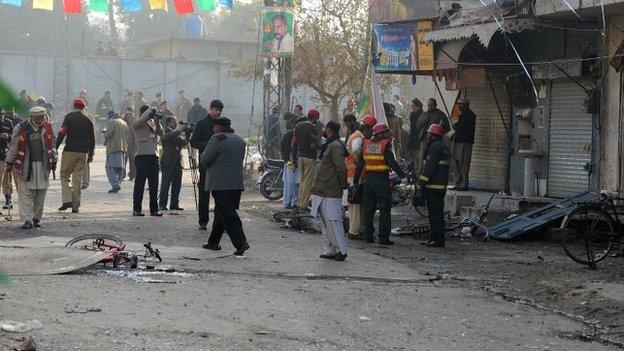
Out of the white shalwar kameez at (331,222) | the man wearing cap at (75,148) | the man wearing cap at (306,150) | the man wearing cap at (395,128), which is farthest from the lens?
the man wearing cap at (395,128)

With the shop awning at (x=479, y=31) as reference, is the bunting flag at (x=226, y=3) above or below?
above

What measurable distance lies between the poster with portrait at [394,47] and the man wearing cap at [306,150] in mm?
3059

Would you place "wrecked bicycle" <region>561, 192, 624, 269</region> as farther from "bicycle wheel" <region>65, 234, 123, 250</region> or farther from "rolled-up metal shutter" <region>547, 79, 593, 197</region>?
"rolled-up metal shutter" <region>547, 79, 593, 197</region>

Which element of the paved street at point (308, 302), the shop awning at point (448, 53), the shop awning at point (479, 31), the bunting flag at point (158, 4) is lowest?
the paved street at point (308, 302)

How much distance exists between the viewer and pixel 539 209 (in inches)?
625

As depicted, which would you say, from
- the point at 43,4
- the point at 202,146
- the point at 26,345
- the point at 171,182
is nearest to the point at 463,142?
the point at 171,182

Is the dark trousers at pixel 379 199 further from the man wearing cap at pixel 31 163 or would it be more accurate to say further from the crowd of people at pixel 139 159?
the man wearing cap at pixel 31 163

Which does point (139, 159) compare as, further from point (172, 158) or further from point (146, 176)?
point (172, 158)

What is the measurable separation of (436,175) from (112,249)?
208 inches

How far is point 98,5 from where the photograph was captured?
81.1 ft

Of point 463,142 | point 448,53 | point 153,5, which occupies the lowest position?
point 463,142

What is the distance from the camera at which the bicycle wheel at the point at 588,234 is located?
12273 millimetres

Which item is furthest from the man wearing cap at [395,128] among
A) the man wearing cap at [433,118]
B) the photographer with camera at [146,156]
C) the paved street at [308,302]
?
the paved street at [308,302]

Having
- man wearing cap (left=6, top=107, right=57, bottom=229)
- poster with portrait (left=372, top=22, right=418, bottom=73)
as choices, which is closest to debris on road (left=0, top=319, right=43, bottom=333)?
man wearing cap (left=6, top=107, right=57, bottom=229)
